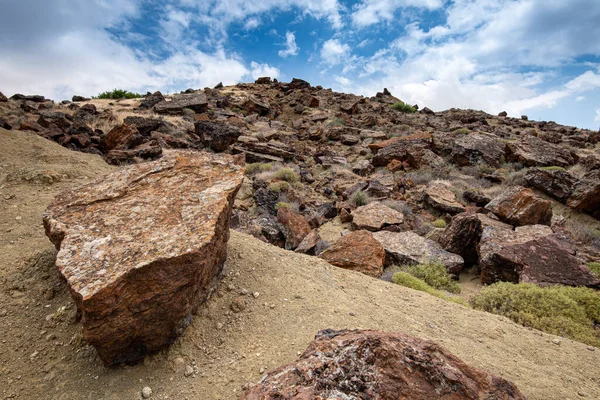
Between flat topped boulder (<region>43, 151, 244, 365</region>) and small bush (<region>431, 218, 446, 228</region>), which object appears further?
small bush (<region>431, 218, 446, 228</region>)

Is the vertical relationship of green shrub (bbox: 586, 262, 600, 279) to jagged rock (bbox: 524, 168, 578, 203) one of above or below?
below

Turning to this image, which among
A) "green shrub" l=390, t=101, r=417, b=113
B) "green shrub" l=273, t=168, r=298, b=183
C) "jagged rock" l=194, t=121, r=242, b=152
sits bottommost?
"green shrub" l=273, t=168, r=298, b=183

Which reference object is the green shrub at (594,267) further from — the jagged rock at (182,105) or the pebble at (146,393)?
the jagged rock at (182,105)

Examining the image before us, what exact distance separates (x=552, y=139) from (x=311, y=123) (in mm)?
16760

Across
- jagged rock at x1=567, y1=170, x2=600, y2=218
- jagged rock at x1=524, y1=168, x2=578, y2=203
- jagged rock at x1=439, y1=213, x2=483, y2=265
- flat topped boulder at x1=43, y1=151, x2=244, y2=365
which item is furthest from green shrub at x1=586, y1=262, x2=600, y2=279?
flat topped boulder at x1=43, y1=151, x2=244, y2=365

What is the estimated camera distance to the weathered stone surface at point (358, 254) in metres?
6.26

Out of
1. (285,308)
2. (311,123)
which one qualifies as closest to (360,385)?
(285,308)

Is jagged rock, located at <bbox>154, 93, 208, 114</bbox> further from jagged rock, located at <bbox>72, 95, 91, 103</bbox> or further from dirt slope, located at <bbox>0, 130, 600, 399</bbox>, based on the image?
dirt slope, located at <bbox>0, 130, 600, 399</bbox>

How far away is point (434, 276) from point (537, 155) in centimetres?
1319

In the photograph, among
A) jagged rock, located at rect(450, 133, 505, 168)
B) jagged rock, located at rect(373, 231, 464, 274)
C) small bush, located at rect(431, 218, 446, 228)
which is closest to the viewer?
jagged rock, located at rect(373, 231, 464, 274)

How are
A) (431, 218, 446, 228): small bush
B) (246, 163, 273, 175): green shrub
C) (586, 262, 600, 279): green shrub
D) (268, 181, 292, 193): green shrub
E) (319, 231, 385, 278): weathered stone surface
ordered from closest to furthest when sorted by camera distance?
(319, 231, 385, 278): weathered stone surface
(586, 262, 600, 279): green shrub
(431, 218, 446, 228): small bush
(268, 181, 292, 193): green shrub
(246, 163, 273, 175): green shrub

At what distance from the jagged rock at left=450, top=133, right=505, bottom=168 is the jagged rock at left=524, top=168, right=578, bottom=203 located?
3.10 meters

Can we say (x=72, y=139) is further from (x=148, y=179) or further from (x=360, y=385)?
(x=360, y=385)

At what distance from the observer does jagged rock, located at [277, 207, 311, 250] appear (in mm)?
8070
